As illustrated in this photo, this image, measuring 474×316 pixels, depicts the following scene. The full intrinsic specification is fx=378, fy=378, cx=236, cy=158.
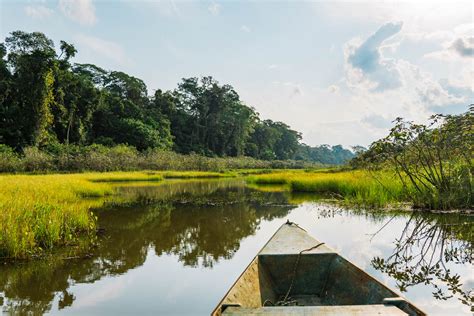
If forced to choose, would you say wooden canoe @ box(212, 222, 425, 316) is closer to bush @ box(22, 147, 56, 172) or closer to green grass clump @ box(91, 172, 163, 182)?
green grass clump @ box(91, 172, 163, 182)

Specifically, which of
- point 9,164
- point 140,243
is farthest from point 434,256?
point 9,164

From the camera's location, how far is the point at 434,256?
636 centimetres

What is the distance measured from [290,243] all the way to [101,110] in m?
42.3

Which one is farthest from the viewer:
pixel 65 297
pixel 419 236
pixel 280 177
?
pixel 280 177

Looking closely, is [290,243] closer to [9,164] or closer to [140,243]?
[140,243]

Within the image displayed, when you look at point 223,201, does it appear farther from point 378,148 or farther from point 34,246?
point 34,246

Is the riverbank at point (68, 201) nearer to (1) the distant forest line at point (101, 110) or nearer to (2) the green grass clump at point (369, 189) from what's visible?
(2) the green grass clump at point (369, 189)

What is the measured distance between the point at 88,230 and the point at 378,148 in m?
7.73

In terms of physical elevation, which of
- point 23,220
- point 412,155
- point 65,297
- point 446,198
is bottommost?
point 65,297

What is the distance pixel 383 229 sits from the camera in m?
8.81

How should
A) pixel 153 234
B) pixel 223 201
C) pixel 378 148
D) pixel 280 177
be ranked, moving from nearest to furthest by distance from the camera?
1. pixel 153 234
2. pixel 378 148
3. pixel 223 201
4. pixel 280 177

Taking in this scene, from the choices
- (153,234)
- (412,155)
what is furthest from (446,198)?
(153,234)

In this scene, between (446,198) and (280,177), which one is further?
(280,177)

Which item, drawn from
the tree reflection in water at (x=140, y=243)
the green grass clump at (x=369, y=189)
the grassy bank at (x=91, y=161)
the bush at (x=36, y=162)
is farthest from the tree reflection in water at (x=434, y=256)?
the bush at (x=36, y=162)
